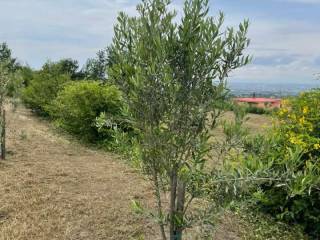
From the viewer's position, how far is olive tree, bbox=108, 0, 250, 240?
7.62 feet

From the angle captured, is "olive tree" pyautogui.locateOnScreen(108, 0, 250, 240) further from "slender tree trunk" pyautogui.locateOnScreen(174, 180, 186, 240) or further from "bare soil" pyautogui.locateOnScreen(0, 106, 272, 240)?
"bare soil" pyautogui.locateOnScreen(0, 106, 272, 240)

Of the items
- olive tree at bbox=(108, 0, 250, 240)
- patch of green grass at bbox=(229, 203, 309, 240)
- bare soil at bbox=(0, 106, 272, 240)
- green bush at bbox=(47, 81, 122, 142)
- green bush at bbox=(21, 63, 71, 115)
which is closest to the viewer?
olive tree at bbox=(108, 0, 250, 240)

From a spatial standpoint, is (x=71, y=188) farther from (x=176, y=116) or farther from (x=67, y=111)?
(x=67, y=111)

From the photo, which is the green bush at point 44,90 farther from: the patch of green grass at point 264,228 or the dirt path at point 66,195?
the patch of green grass at point 264,228

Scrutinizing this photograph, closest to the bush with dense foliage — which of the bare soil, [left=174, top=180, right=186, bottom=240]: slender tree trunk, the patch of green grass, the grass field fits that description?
the patch of green grass

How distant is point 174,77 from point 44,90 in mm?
13250

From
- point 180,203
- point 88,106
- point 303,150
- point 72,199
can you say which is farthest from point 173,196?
point 88,106

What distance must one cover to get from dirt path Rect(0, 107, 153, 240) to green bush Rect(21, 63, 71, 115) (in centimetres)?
610

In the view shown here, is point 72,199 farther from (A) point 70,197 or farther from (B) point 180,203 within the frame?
(B) point 180,203

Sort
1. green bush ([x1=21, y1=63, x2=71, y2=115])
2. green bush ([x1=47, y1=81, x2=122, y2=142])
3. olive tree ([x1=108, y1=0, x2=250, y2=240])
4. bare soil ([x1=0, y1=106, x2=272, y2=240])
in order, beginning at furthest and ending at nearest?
green bush ([x1=21, y1=63, x2=71, y2=115]) < green bush ([x1=47, y1=81, x2=122, y2=142]) < bare soil ([x1=0, y1=106, x2=272, y2=240]) < olive tree ([x1=108, y1=0, x2=250, y2=240])

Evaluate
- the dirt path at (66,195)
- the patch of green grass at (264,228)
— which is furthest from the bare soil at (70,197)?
the patch of green grass at (264,228)

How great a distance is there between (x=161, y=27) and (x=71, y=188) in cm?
395

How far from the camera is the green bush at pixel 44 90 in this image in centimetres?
1476

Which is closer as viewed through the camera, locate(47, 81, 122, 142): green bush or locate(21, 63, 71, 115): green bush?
locate(47, 81, 122, 142): green bush
